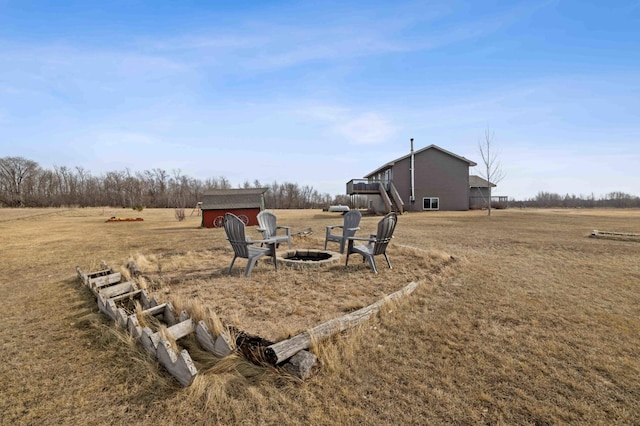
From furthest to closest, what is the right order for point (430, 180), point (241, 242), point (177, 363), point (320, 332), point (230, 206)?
point (430, 180) → point (230, 206) → point (241, 242) → point (320, 332) → point (177, 363)

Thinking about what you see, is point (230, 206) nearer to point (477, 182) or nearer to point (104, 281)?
point (104, 281)

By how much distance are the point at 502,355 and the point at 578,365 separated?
0.59 m

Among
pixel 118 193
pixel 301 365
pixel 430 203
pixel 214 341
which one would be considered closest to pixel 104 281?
pixel 214 341

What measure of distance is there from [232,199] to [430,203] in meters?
20.9

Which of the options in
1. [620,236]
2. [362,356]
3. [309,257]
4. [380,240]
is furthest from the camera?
[620,236]

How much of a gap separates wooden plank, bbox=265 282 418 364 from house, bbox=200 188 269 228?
13.2 meters

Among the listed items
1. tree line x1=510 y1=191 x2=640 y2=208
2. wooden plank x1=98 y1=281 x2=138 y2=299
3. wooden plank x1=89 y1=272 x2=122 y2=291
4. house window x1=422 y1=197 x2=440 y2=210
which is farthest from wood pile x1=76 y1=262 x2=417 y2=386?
tree line x1=510 y1=191 x2=640 y2=208

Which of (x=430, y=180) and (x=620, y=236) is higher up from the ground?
(x=430, y=180)

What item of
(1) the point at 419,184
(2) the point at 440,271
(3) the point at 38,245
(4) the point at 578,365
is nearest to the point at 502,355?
(4) the point at 578,365

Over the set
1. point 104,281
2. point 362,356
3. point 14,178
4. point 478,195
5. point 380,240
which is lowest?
point 362,356

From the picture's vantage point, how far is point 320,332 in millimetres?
3037

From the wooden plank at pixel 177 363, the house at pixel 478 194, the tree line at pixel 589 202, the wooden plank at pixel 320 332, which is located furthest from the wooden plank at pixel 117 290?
the tree line at pixel 589 202

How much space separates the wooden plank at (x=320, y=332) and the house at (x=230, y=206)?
13.2 meters

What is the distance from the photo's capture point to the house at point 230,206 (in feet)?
53.3
